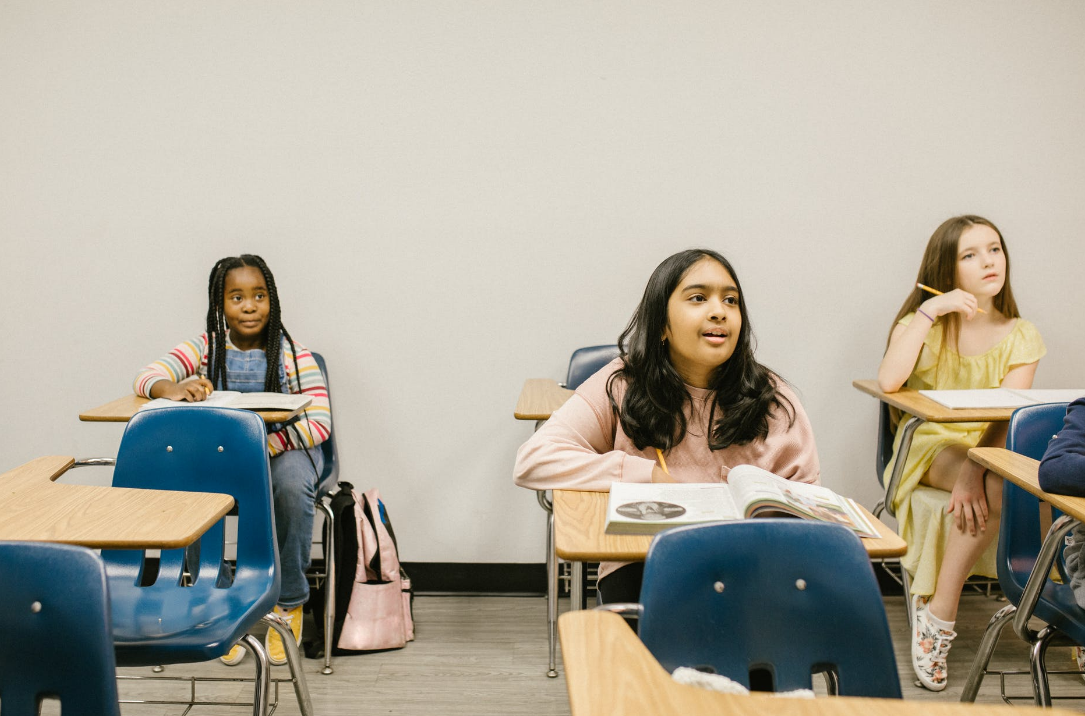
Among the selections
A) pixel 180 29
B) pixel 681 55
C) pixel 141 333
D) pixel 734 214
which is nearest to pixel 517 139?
pixel 681 55

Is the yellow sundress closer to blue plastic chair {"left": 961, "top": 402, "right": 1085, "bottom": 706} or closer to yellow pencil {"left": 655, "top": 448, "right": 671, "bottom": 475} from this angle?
blue plastic chair {"left": 961, "top": 402, "right": 1085, "bottom": 706}

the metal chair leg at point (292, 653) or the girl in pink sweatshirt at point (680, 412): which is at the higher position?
the girl in pink sweatshirt at point (680, 412)

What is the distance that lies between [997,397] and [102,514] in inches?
91.6

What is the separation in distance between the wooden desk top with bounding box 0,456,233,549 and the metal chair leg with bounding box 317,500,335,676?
37.1 inches

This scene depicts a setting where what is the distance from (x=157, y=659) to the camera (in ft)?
5.08

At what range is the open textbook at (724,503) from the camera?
49.8 inches

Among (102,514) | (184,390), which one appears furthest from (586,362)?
(102,514)

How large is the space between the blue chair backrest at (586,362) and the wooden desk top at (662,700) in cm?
185

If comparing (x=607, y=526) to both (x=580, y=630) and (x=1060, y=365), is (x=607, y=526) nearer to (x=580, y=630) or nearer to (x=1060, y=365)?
(x=580, y=630)

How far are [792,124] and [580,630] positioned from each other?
244cm

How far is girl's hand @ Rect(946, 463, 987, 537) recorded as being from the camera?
2.27 m

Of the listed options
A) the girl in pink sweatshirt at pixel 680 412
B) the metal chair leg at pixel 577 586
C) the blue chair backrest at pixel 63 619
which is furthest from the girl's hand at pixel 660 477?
the blue chair backrest at pixel 63 619

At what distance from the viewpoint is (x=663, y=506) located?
52.9 inches

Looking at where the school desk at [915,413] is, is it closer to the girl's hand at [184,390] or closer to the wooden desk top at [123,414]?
the wooden desk top at [123,414]
